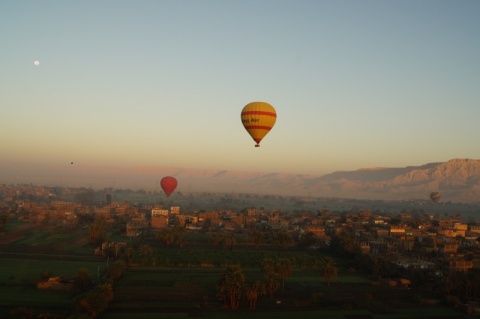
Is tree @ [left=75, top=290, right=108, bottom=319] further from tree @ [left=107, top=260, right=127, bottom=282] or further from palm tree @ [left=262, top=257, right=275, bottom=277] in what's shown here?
palm tree @ [left=262, top=257, right=275, bottom=277]

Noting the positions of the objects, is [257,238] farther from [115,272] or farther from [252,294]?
[252,294]

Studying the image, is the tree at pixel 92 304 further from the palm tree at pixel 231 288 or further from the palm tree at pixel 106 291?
the palm tree at pixel 231 288

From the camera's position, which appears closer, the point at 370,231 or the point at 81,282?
the point at 81,282

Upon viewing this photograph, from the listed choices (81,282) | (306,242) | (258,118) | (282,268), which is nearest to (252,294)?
(282,268)

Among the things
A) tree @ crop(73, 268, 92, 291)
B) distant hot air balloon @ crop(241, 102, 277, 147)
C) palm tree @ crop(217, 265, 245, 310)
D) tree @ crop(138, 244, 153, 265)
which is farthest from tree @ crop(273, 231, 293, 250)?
tree @ crop(73, 268, 92, 291)

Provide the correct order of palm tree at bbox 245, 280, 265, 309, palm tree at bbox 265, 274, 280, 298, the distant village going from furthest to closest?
the distant village → palm tree at bbox 265, 274, 280, 298 → palm tree at bbox 245, 280, 265, 309

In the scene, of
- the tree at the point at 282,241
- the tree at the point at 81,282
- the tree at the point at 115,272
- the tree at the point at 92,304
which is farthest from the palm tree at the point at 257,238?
the tree at the point at 92,304
